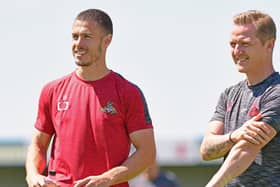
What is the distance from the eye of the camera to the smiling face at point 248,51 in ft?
31.0

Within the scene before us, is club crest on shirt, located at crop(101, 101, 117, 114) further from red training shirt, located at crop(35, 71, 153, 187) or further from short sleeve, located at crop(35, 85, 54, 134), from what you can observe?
short sleeve, located at crop(35, 85, 54, 134)

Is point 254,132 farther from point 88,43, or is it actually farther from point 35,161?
point 35,161

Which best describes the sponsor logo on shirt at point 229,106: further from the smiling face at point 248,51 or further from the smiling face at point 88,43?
the smiling face at point 88,43

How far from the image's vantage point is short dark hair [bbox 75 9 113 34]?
32.8ft

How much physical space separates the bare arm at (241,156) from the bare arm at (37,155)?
1702 mm

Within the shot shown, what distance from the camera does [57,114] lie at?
32.9 feet

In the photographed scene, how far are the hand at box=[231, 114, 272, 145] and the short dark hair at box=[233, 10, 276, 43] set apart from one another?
2.27ft

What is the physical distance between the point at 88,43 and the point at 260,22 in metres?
1.46

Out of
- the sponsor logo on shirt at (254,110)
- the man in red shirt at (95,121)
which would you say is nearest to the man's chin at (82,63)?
the man in red shirt at (95,121)

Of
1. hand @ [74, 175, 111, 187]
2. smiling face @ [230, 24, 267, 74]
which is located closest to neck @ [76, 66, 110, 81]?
hand @ [74, 175, 111, 187]

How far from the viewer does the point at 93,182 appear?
31.5ft

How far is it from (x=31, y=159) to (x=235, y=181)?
183 centimetres

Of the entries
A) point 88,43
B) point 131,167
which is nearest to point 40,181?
point 131,167

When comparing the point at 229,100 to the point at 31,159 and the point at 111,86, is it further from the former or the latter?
the point at 31,159
